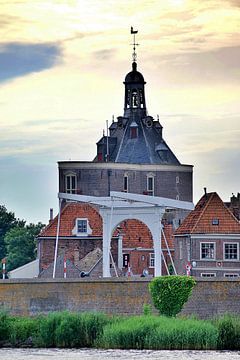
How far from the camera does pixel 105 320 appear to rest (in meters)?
38.5

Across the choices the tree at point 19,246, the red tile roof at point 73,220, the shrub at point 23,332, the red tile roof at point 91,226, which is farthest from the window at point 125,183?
the shrub at point 23,332

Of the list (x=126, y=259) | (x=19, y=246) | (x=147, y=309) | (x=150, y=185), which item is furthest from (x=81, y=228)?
(x=147, y=309)

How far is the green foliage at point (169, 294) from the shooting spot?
1561 inches

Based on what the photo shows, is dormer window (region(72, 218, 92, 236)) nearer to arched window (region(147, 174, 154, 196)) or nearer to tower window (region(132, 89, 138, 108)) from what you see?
arched window (region(147, 174, 154, 196))

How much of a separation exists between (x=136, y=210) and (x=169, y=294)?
15094mm

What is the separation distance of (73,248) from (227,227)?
11.8 m

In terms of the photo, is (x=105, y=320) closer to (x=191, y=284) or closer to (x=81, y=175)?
(x=191, y=284)

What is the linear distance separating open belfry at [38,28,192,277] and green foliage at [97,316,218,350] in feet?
87.0

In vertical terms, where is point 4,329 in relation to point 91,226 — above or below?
below

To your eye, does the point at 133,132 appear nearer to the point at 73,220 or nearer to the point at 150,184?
the point at 150,184

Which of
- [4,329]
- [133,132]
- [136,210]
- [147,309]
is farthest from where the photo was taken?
[133,132]

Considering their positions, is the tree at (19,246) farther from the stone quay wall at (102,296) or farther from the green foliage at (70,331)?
the green foliage at (70,331)

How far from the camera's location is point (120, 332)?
3778 centimetres

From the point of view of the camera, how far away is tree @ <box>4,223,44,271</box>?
92438 mm
